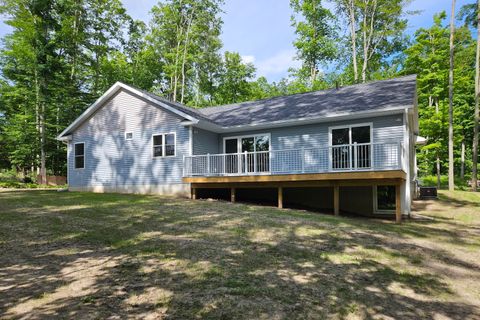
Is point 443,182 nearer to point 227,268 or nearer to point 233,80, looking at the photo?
point 233,80

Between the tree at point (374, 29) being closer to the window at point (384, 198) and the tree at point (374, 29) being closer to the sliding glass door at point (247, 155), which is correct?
the sliding glass door at point (247, 155)

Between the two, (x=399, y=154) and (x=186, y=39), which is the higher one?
(x=186, y=39)

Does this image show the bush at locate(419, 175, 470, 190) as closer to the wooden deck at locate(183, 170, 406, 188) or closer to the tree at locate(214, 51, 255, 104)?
the wooden deck at locate(183, 170, 406, 188)

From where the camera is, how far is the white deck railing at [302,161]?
36.3 feet

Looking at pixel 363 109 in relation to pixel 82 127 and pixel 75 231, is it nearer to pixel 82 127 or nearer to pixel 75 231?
pixel 75 231

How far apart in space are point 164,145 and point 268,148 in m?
4.98

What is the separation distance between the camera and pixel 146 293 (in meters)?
4.23

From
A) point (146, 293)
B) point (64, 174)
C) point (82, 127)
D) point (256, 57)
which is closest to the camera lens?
point (146, 293)

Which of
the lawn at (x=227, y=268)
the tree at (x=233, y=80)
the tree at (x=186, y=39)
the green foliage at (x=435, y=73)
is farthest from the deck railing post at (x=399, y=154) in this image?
the tree at (x=233, y=80)

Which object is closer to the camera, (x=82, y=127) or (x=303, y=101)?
(x=303, y=101)

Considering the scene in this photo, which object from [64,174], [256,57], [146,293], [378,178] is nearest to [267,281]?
[146,293]

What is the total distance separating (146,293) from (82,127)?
15.4 meters

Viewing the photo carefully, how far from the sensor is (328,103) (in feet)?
46.0

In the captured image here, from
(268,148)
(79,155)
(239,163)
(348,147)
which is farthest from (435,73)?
(79,155)
